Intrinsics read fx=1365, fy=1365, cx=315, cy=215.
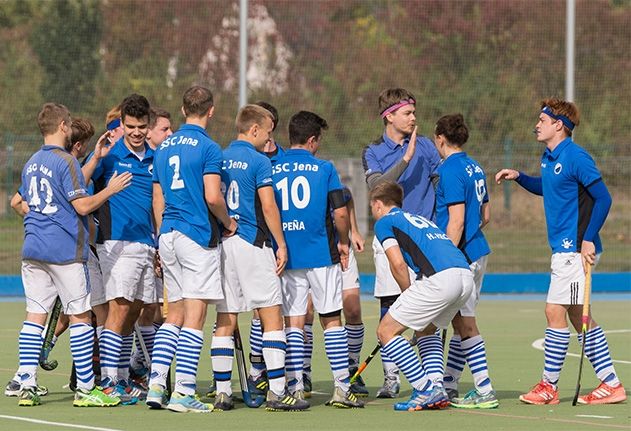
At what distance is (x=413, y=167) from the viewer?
10.5 m

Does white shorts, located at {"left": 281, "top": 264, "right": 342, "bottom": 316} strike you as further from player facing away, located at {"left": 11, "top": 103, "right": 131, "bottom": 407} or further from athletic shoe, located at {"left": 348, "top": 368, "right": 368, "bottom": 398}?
player facing away, located at {"left": 11, "top": 103, "right": 131, "bottom": 407}

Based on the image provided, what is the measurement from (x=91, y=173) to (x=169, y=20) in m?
17.4

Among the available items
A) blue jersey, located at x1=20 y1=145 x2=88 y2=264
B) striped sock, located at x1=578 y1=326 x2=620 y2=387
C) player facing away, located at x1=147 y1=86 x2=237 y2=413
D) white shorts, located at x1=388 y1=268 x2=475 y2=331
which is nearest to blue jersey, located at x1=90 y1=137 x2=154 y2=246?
blue jersey, located at x1=20 y1=145 x2=88 y2=264

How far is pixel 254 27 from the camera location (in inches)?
1035

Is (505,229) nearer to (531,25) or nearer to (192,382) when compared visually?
(531,25)

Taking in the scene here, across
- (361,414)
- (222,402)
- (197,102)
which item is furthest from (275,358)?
(197,102)

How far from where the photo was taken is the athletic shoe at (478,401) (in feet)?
31.2

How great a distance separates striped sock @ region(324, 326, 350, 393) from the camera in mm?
9508

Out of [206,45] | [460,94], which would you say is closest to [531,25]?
[460,94]

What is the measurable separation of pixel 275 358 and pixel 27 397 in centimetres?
173

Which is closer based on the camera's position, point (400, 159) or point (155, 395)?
point (155, 395)

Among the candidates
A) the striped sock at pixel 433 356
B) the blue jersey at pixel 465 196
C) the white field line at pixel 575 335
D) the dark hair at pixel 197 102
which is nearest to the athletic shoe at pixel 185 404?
the striped sock at pixel 433 356

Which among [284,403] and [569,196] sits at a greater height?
[569,196]

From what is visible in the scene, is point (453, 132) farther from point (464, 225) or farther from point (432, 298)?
point (432, 298)
